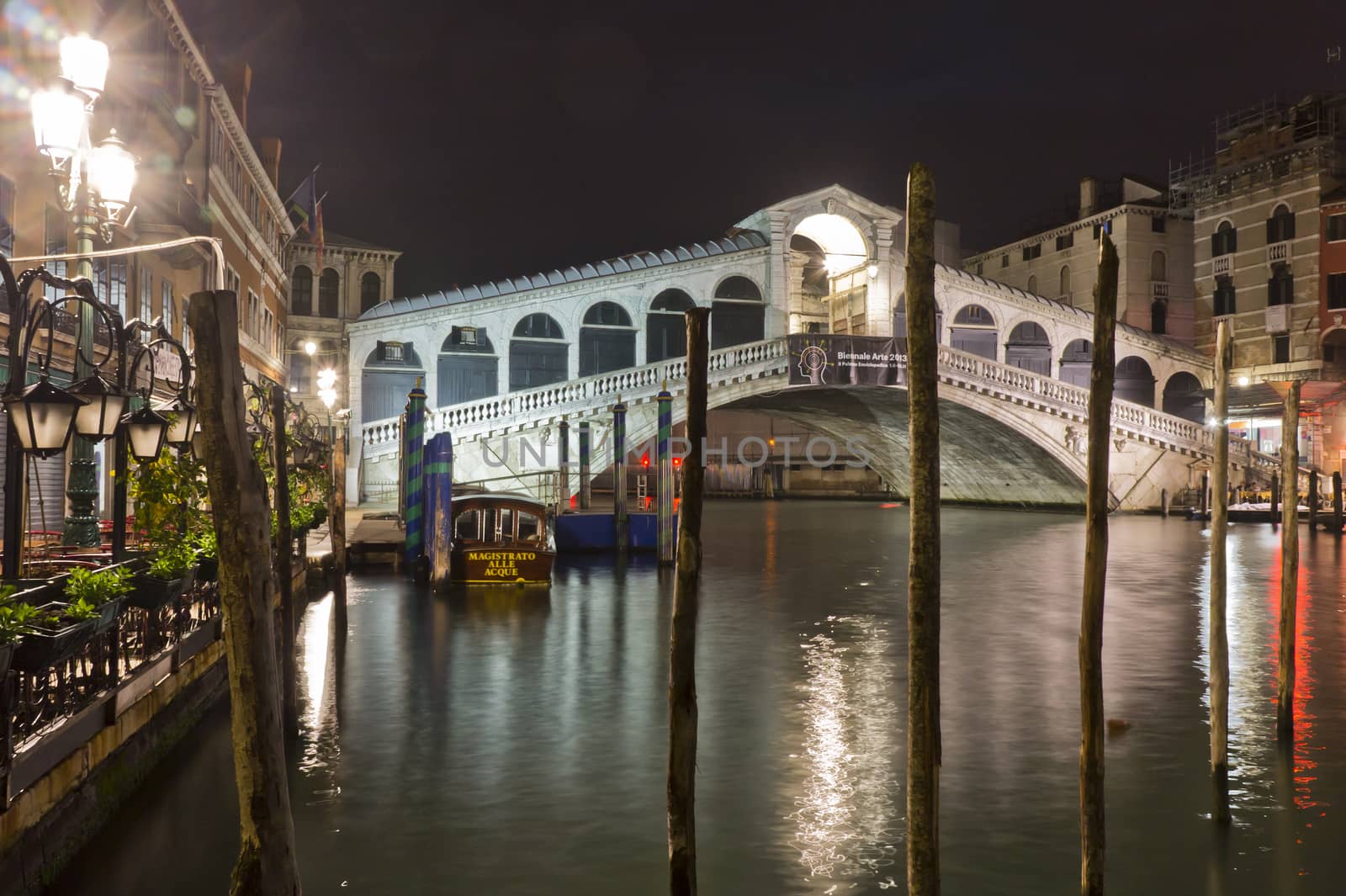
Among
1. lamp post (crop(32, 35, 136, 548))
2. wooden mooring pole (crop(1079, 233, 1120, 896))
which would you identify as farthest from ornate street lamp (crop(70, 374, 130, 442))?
wooden mooring pole (crop(1079, 233, 1120, 896))

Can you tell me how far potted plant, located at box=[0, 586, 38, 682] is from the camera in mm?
4012

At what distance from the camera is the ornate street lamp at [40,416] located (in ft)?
17.2

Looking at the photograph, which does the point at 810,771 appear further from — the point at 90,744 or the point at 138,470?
the point at 138,470

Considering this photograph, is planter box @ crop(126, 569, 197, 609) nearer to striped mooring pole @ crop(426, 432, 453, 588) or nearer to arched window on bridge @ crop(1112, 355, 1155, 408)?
striped mooring pole @ crop(426, 432, 453, 588)

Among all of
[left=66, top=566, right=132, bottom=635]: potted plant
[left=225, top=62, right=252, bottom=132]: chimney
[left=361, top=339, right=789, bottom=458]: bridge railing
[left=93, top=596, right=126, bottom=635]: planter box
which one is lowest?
[left=93, top=596, right=126, bottom=635]: planter box

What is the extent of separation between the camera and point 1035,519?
30328 millimetres

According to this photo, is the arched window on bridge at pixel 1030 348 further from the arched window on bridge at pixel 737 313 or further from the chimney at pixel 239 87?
the chimney at pixel 239 87

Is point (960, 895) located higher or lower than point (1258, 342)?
lower

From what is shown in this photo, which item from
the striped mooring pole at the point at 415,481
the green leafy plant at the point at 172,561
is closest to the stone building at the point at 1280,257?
the striped mooring pole at the point at 415,481

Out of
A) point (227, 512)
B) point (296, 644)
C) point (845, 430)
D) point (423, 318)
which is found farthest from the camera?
point (845, 430)

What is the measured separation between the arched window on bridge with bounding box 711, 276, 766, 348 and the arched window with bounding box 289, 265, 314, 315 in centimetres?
1132

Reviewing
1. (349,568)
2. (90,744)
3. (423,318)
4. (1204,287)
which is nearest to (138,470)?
(90,744)

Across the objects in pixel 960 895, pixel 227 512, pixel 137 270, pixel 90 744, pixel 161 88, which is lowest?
pixel 960 895

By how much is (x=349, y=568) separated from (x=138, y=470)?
8.58m
